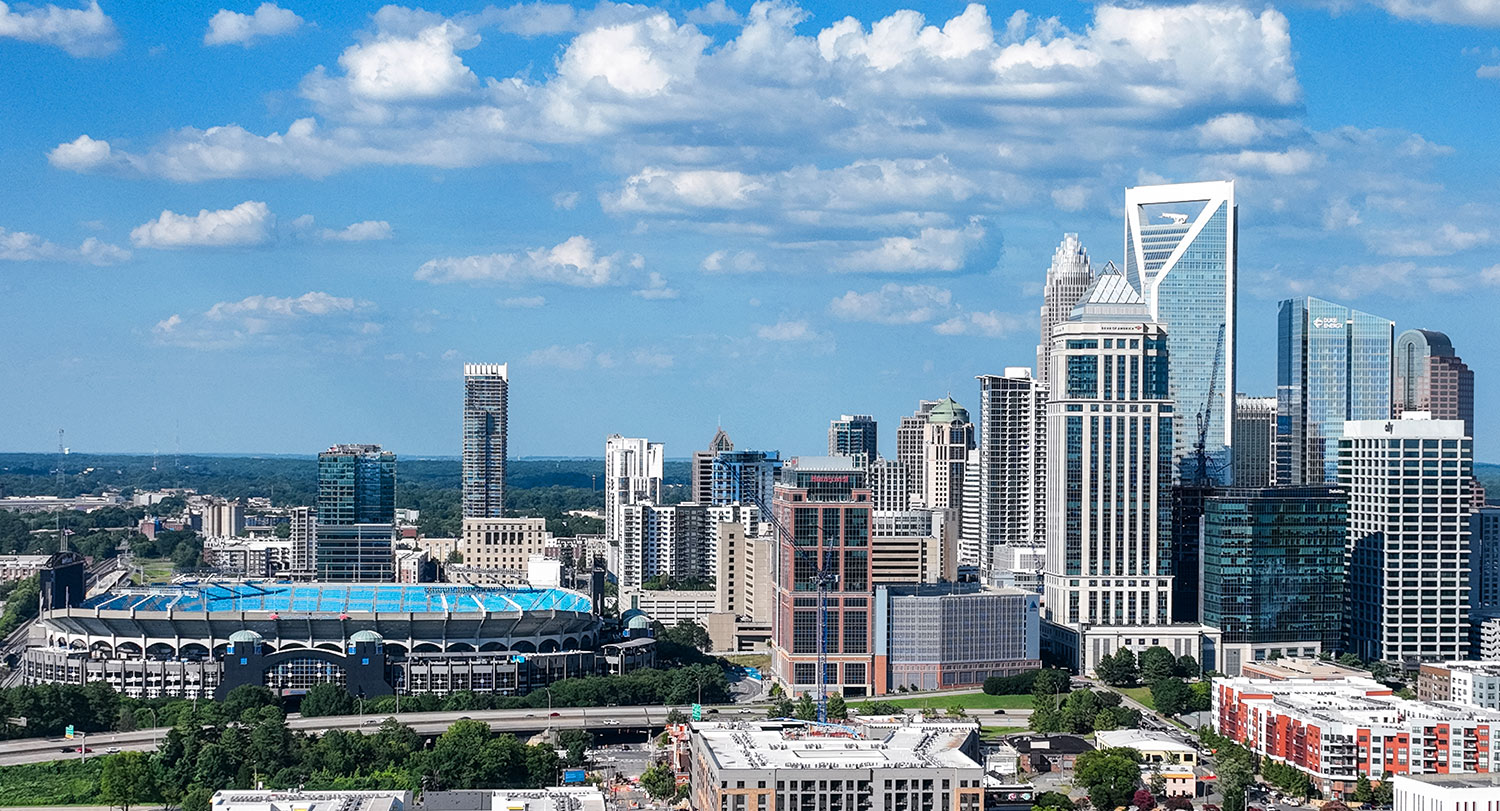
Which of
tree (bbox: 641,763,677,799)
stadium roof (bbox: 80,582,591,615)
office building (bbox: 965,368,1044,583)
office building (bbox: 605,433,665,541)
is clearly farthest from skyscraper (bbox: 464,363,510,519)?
tree (bbox: 641,763,677,799)

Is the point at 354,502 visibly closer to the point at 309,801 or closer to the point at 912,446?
the point at 912,446

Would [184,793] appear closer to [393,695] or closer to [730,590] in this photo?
[393,695]

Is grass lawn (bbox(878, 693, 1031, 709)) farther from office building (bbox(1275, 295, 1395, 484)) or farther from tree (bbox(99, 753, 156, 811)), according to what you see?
office building (bbox(1275, 295, 1395, 484))

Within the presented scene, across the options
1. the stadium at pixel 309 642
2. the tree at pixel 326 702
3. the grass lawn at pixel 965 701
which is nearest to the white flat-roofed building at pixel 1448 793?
the grass lawn at pixel 965 701

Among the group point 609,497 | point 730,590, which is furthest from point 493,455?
point 730,590

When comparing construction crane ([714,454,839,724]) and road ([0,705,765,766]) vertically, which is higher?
construction crane ([714,454,839,724])

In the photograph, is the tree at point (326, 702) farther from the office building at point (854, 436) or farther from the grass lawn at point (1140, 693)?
the office building at point (854, 436)

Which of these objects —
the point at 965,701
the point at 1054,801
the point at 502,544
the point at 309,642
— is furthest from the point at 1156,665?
the point at 502,544
